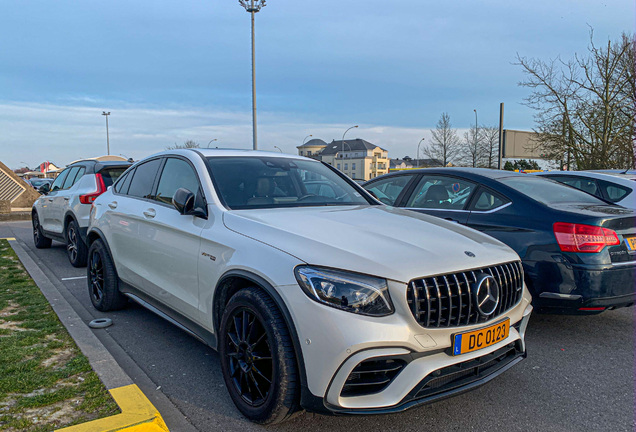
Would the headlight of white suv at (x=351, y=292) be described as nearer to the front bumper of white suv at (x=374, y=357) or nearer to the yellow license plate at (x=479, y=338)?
the front bumper of white suv at (x=374, y=357)

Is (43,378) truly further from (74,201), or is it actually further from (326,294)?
(74,201)

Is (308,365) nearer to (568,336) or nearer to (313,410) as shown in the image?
(313,410)

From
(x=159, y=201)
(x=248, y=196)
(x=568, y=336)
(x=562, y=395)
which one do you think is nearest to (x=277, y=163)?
(x=248, y=196)

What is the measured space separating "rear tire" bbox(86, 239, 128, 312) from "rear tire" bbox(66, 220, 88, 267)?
2272mm

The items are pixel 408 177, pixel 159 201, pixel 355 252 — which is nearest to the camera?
pixel 355 252

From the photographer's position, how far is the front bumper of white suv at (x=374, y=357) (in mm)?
2297

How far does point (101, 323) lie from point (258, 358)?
2.51 meters

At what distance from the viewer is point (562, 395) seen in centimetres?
324

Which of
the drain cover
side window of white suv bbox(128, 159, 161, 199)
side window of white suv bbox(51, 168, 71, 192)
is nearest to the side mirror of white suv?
side window of white suv bbox(128, 159, 161, 199)

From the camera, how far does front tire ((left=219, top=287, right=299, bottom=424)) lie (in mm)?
2469

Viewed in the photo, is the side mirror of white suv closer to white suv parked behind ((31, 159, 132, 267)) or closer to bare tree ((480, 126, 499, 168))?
white suv parked behind ((31, 159, 132, 267))

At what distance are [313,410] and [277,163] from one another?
7.46 feet

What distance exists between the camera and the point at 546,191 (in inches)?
187

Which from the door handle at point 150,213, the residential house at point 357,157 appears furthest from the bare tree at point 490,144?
the residential house at point 357,157
